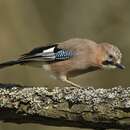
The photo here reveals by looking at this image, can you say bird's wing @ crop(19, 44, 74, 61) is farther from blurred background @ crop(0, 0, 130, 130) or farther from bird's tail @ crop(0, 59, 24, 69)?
blurred background @ crop(0, 0, 130, 130)

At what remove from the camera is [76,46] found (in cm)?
740

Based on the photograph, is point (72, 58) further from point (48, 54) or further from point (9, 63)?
point (9, 63)

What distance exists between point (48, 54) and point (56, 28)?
12.9 feet

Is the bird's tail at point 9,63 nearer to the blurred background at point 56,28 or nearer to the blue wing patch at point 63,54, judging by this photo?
the blue wing patch at point 63,54

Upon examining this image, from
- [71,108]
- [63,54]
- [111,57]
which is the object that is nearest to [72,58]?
[63,54]

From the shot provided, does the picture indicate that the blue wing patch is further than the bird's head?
Yes

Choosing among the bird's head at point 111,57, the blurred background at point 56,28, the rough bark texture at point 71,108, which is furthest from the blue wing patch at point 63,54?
the blurred background at point 56,28

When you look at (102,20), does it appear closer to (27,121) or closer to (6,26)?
(6,26)

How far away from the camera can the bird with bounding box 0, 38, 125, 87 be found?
286 inches

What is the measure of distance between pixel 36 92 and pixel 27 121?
324mm

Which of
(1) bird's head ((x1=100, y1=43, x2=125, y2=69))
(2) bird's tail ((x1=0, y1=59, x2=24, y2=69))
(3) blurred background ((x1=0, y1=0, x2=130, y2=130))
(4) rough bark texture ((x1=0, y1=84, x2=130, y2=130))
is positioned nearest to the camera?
(4) rough bark texture ((x1=0, y1=84, x2=130, y2=130))

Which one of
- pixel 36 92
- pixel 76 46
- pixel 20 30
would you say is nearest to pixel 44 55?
pixel 76 46

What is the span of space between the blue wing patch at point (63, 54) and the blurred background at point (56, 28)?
2.90 metres

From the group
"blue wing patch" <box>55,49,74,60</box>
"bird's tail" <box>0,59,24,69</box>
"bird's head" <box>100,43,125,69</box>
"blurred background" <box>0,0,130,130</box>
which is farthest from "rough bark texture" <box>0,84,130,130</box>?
"blurred background" <box>0,0,130,130</box>
